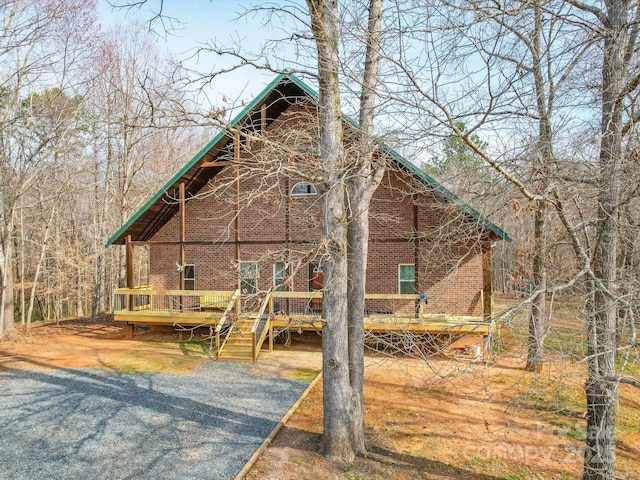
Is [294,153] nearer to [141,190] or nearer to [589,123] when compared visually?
[589,123]

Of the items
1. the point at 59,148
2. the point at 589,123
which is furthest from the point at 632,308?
the point at 59,148

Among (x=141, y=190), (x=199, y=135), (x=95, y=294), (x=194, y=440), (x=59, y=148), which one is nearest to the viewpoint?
(x=194, y=440)

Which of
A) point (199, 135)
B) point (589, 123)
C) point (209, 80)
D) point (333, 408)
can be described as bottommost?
point (333, 408)

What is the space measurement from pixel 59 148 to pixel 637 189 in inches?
733

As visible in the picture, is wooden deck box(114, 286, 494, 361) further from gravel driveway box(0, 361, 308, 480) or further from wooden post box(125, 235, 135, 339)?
gravel driveway box(0, 361, 308, 480)

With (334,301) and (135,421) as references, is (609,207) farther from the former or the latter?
(135,421)

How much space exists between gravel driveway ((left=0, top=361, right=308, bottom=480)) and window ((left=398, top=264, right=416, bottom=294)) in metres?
5.74

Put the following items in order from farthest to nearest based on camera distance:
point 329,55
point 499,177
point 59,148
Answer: point 59,148
point 329,55
point 499,177

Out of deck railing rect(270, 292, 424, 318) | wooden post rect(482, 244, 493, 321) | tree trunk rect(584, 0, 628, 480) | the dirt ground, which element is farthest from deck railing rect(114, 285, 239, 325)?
tree trunk rect(584, 0, 628, 480)

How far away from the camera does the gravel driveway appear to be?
5.90 m

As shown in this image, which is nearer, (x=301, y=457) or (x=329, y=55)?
(x=329, y=55)

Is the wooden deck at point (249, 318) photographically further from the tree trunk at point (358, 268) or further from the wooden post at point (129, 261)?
the tree trunk at point (358, 268)

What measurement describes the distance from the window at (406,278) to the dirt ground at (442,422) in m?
3.09

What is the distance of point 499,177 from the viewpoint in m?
4.96
